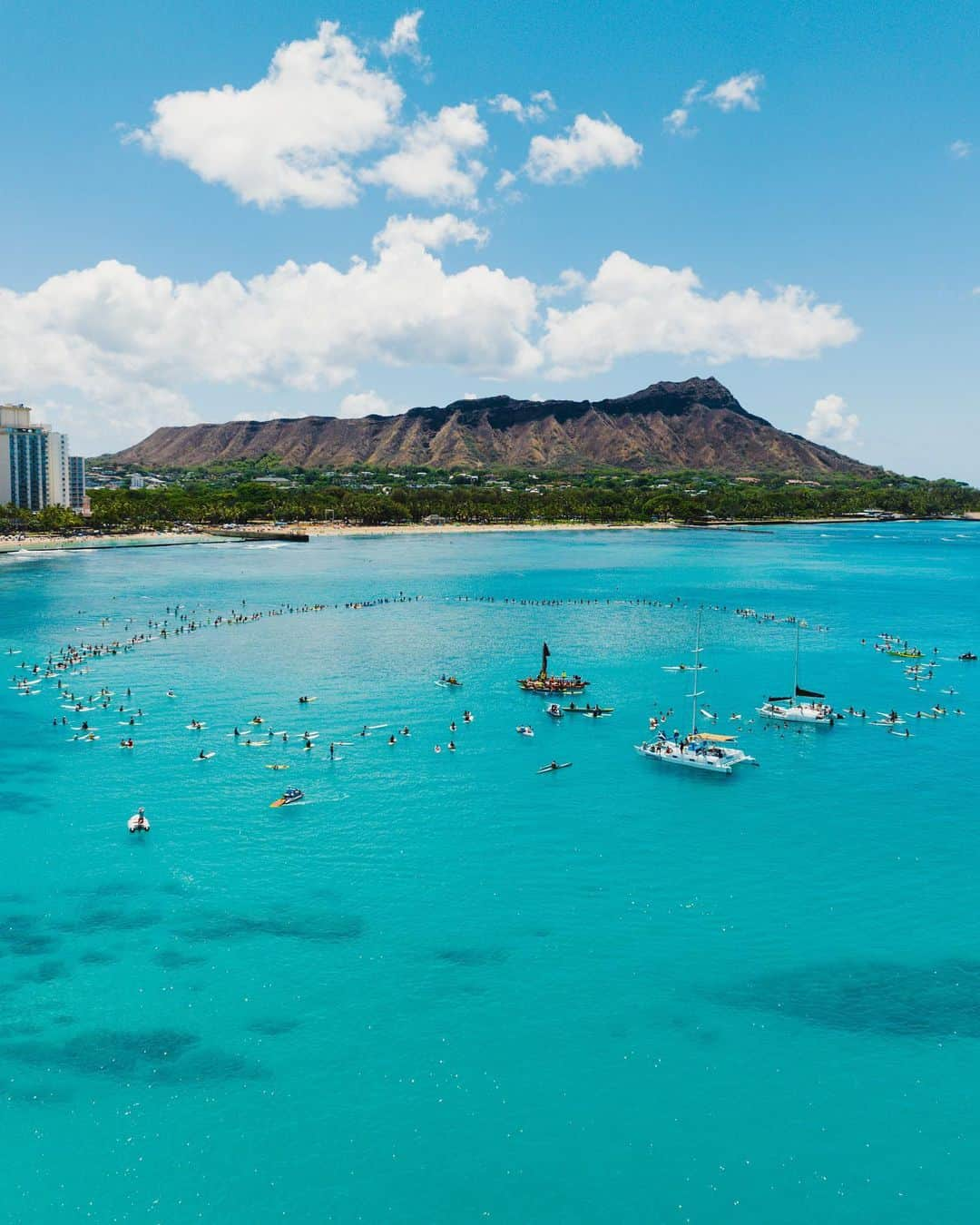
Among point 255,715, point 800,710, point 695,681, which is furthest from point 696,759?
point 255,715

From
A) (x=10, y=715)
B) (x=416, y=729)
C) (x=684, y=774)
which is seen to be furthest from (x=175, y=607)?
(x=684, y=774)

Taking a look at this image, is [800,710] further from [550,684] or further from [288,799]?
[288,799]

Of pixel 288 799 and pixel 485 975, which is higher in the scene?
pixel 288 799

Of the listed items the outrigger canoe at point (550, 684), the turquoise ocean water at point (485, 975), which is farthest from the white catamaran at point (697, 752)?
the outrigger canoe at point (550, 684)

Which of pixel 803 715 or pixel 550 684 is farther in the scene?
pixel 550 684

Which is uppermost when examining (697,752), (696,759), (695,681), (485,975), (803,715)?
(695,681)

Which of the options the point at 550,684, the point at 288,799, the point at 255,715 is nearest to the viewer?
the point at 288,799
